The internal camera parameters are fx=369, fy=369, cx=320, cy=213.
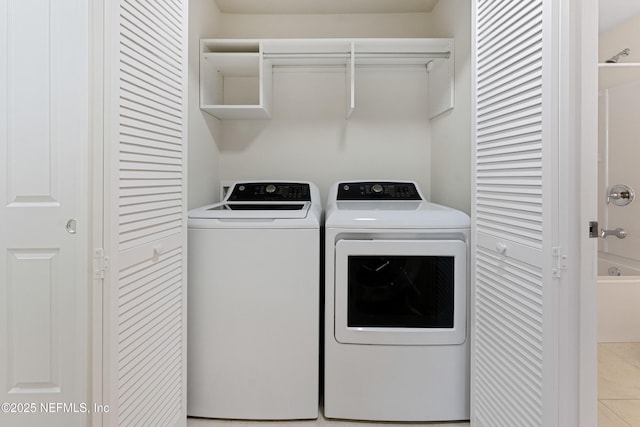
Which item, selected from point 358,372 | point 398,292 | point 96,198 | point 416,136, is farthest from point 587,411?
point 416,136

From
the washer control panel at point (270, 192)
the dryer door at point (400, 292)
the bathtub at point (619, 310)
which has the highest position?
the washer control panel at point (270, 192)

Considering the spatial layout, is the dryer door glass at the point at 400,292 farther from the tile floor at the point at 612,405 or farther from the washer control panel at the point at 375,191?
the washer control panel at the point at 375,191

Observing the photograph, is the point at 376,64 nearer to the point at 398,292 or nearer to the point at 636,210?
the point at 398,292

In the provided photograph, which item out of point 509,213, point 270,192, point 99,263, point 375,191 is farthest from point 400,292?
point 99,263

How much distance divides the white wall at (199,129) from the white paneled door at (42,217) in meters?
0.86

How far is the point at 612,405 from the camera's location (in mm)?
1779

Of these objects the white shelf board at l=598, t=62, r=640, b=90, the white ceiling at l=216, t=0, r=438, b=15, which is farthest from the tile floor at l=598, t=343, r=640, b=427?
the white ceiling at l=216, t=0, r=438, b=15

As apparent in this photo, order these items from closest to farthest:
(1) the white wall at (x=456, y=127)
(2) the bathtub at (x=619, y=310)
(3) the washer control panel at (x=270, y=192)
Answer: (1) the white wall at (x=456, y=127) < (3) the washer control panel at (x=270, y=192) < (2) the bathtub at (x=619, y=310)

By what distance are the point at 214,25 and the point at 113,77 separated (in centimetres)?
155

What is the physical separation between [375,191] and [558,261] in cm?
131

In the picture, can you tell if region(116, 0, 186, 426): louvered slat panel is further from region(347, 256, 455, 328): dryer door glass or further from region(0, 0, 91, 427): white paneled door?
region(347, 256, 455, 328): dryer door glass

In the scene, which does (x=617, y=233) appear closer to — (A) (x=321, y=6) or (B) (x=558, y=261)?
(B) (x=558, y=261)

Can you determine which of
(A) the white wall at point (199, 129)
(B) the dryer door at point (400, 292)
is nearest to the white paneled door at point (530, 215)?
(B) the dryer door at point (400, 292)

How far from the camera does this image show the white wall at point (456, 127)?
1.99 meters
